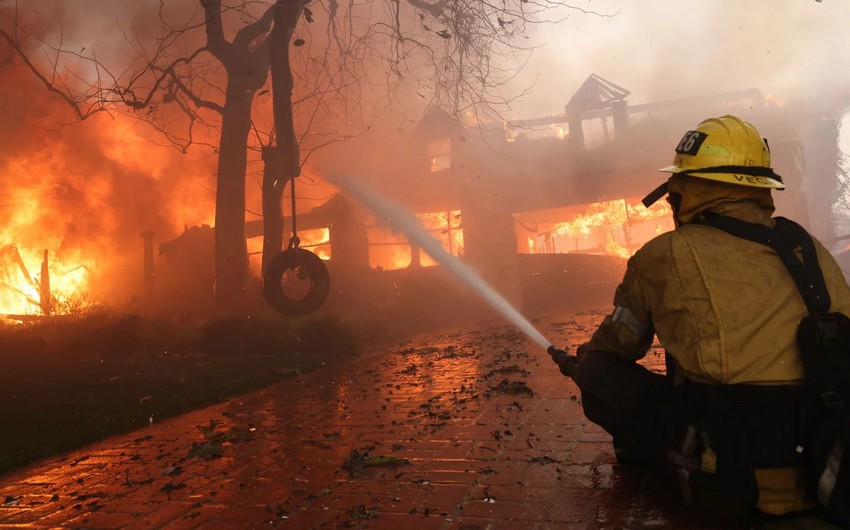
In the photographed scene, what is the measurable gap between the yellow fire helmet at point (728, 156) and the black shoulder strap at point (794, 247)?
0.17 meters

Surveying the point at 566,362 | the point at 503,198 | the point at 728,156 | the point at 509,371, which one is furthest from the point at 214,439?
the point at 503,198

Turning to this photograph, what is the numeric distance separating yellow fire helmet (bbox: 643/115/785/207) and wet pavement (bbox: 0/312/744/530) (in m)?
1.39

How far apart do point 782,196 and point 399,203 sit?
46.7 feet

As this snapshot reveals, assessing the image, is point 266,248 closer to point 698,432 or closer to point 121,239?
point 698,432

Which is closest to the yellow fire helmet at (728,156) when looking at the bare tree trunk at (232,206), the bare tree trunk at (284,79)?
the bare tree trunk at (284,79)

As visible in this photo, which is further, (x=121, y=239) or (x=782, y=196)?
(x=121, y=239)

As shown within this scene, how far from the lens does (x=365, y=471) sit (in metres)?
3.14

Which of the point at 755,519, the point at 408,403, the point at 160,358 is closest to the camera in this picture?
the point at 755,519

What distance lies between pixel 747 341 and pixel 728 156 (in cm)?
76

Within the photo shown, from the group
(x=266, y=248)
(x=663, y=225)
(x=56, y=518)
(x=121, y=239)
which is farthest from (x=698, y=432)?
(x=663, y=225)

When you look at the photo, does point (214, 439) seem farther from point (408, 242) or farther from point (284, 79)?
point (408, 242)

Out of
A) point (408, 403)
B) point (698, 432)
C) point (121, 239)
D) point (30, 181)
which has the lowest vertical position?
point (408, 403)

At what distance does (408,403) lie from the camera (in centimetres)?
489

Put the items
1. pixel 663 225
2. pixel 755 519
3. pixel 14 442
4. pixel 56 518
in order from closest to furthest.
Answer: pixel 755 519
pixel 56 518
pixel 14 442
pixel 663 225
